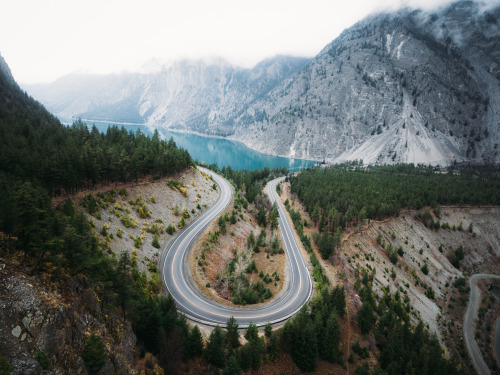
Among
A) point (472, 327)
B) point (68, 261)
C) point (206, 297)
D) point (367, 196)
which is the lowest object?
point (472, 327)

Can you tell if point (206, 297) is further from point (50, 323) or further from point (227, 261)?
point (50, 323)

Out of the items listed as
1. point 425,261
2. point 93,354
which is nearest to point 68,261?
point 93,354

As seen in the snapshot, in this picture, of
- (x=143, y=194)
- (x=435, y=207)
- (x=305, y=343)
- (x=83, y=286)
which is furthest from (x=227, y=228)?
(x=435, y=207)

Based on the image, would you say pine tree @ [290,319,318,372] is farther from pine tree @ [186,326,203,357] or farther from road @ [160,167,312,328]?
pine tree @ [186,326,203,357]

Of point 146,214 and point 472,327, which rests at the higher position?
point 146,214

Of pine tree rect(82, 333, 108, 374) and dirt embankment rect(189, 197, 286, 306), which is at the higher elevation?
pine tree rect(82, 333, 108, 374)

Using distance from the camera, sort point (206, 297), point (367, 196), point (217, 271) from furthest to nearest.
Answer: point (367, 196)
point (217, 271)
point (206, 297)

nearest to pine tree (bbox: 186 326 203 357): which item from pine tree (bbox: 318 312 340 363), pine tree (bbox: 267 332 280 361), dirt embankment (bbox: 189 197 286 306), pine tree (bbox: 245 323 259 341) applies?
pine tree (bbox: 245 323 259 341)

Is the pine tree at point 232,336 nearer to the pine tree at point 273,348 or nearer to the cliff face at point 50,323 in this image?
the pine tree at point 273,348
